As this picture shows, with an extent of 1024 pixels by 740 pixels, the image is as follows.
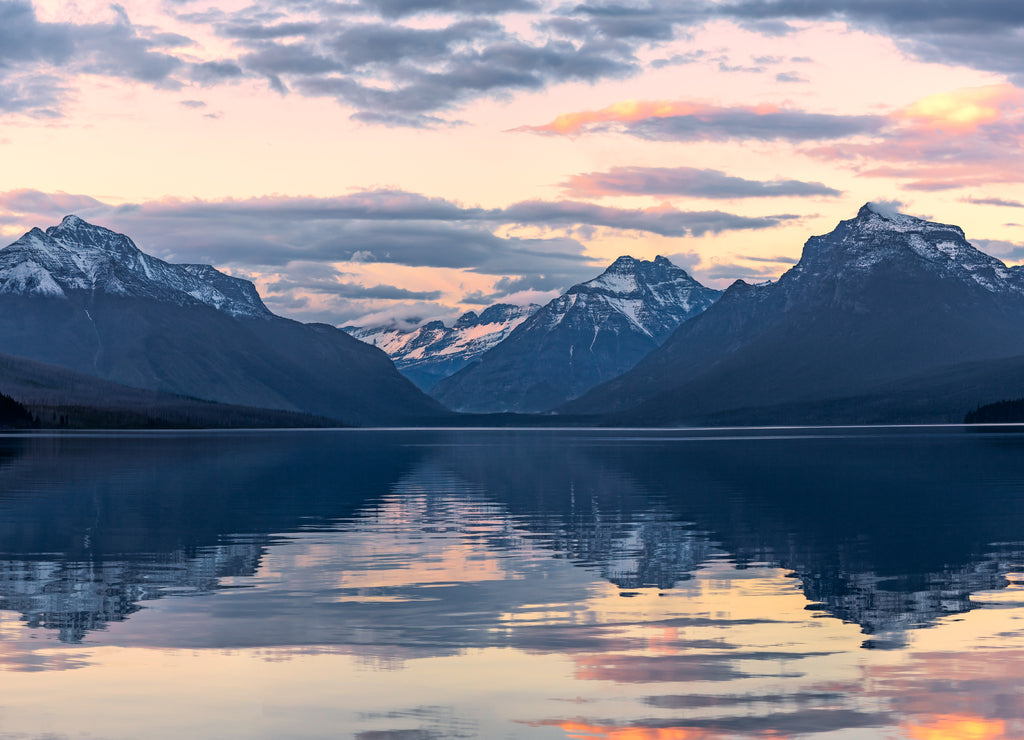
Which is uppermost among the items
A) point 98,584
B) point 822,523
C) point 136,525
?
point 136,525

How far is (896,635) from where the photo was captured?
37.1 m

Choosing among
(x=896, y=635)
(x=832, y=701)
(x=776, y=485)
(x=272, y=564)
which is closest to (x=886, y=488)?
(x=776, y=485)

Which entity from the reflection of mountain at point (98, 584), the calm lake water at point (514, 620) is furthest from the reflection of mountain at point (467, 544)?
the calm lake water at point (514, 620)

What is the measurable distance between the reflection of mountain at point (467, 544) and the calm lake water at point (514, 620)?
26cm

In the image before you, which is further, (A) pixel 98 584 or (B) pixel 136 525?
(B) pixel 136 525

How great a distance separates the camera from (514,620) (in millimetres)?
40469

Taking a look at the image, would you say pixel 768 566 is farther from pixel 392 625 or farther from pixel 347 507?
pixel 347 507

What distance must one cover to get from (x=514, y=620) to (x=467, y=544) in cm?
2377

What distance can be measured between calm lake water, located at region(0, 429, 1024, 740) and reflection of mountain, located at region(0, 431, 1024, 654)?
0.84 ft

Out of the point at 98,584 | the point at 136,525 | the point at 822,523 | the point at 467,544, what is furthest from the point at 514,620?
the point at 136,525

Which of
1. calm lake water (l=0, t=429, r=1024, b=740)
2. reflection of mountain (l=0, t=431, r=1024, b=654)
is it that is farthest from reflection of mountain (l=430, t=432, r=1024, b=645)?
calm lake water (l=0, t=429, r=1024, b=740)

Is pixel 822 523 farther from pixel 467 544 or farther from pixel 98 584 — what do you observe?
pixel 98 584

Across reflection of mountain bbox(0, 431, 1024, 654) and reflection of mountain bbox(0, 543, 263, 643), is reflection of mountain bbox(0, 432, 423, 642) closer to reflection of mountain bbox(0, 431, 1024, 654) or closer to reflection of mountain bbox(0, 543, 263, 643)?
reflection of mountain bbox(0, 543, 263, 643)

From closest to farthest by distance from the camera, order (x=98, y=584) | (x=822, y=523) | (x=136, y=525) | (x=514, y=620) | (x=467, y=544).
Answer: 1. (x=514, y=620)
2. (x=98, y=584)
3. (x=467, y=544)
4. (x=136, y=525)
5. (x=822, y=523)
